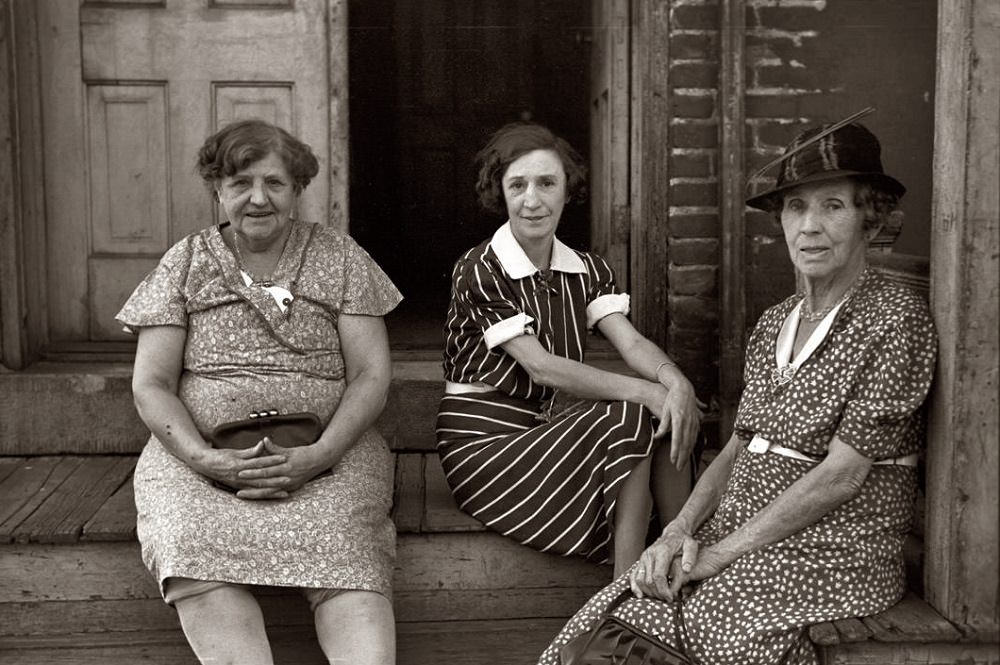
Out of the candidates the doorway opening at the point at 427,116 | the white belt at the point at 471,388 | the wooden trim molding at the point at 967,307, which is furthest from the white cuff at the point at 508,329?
the doorway opening at the point at 427,116

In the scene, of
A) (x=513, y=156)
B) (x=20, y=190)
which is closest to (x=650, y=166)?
(x=513, y=156)

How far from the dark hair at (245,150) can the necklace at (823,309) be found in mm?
1442

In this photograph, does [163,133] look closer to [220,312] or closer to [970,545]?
[220,312]

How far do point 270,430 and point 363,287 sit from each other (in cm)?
52

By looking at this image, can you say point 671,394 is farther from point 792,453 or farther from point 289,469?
point 289,469

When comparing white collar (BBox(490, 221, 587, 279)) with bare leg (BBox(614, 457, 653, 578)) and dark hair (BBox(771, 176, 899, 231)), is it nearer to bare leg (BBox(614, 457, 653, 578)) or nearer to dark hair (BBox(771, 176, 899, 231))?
bare leg (BBox(614, 457, 653, 578))

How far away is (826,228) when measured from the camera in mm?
2756

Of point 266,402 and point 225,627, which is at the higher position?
point 266,402

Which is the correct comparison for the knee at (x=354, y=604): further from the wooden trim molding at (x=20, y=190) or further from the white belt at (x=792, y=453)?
the wooden trim molding at (x=20, y=190)

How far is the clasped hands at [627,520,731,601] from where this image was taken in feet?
9.18

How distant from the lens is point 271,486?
3.10 metres

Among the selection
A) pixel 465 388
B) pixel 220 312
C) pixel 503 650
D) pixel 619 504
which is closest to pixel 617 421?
pixel 619 504

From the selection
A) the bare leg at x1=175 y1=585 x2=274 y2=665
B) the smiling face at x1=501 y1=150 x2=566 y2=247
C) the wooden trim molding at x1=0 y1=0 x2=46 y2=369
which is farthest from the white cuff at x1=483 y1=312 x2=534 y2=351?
the wooden trim molding at x1=0 y1=0 x2=46 y2=369

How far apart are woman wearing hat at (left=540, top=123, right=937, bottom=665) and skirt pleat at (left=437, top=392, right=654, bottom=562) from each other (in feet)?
1.28
